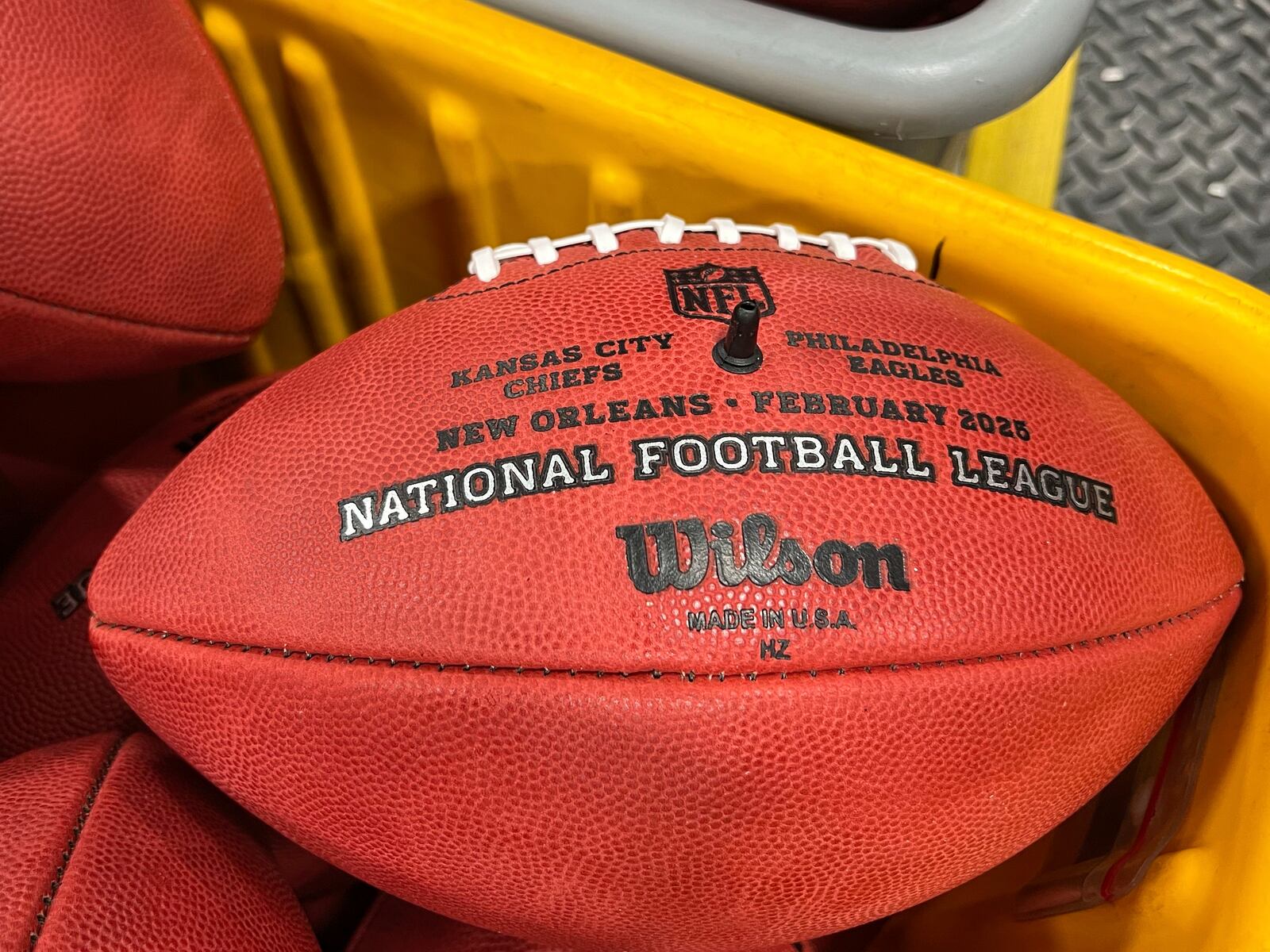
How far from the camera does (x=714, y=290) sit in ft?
1.79

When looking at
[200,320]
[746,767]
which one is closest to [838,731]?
[746,767]

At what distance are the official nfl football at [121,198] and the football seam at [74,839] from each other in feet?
0.94

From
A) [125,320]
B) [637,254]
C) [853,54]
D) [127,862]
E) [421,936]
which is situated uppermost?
[853,54]

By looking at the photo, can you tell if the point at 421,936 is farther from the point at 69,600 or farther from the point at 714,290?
the point at 714,290

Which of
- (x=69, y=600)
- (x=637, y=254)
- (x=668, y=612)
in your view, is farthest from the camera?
(x=69, y=600)

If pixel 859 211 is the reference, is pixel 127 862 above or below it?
below

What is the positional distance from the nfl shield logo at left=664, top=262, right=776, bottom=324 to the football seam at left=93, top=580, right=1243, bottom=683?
191 millimetres

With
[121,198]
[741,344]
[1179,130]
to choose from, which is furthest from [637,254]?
[1179,130]

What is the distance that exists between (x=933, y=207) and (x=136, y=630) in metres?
0.57

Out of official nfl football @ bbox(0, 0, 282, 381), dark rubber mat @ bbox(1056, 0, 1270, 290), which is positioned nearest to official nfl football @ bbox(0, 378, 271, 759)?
official nfl football @ bbox(0, 0, 282, 381)

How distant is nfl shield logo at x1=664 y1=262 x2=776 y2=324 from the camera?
535 mm

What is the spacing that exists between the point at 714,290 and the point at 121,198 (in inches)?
16.3

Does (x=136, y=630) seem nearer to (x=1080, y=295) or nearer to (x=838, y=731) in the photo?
(x=838, y=731)

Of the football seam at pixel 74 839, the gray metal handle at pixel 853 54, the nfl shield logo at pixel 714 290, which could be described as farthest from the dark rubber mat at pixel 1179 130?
the football seam at pixel 74 839
